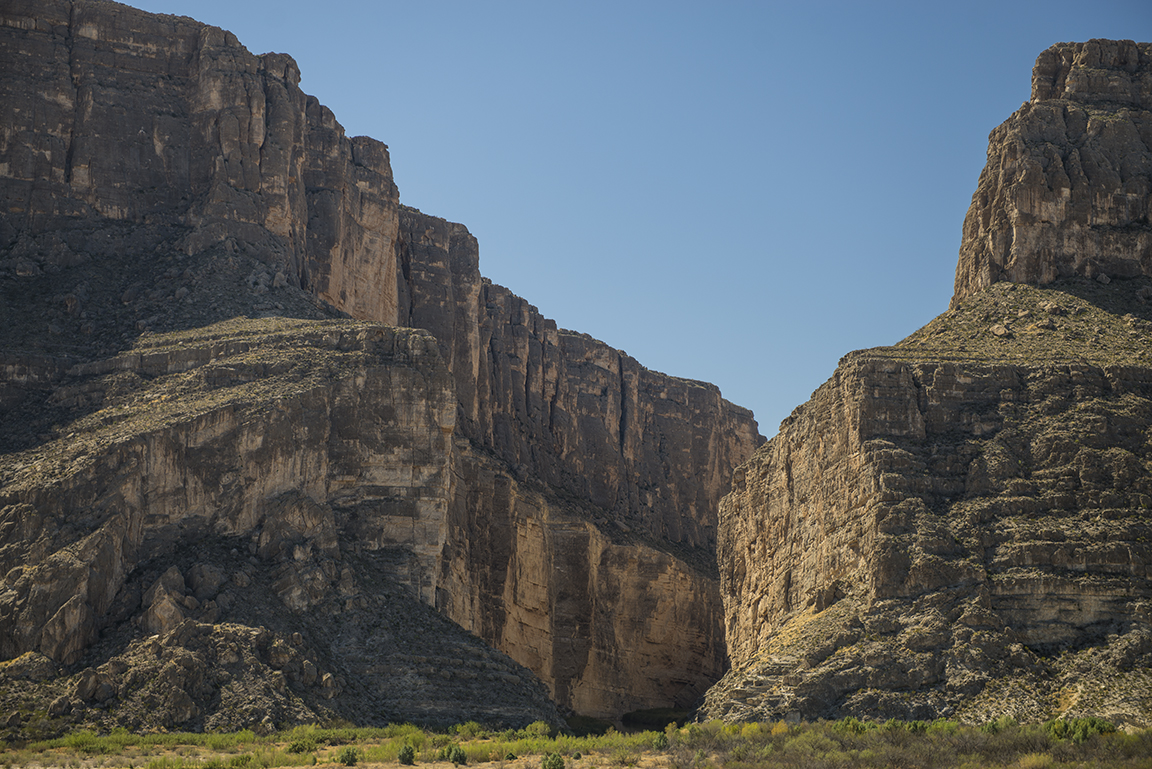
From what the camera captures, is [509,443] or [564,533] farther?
[509,443]

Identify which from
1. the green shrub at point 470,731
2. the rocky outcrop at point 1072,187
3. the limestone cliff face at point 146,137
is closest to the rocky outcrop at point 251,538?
the green shrub at point 470,731

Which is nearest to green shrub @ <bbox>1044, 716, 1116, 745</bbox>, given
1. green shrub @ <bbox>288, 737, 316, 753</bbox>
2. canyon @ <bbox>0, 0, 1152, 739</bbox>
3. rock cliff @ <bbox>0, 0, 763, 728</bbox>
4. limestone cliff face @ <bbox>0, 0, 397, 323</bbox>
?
canyon @ <bbox>0, 0, 1152, 739</bbox>

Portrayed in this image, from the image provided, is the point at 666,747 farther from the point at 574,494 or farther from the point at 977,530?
the point at 574,494

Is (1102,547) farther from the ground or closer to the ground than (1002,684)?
farther from the ground

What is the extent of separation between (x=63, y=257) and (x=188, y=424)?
23.4 metres

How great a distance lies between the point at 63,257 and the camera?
9775 centimetres

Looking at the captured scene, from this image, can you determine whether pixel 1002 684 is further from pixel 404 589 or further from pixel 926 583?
pixel 404 589

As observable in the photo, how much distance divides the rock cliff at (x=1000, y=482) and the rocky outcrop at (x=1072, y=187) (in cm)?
13

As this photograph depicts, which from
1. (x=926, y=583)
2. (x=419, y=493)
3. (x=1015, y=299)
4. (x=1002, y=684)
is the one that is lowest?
(x=1002, y=684)

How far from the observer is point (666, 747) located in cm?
6625

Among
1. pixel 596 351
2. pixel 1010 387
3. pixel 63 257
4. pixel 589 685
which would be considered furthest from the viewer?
pixel 596 351

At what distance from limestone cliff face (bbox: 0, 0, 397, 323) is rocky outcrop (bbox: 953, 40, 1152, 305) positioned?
1704 inches

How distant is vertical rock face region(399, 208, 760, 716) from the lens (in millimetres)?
112188

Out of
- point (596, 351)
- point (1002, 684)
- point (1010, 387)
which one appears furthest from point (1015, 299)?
point (596, 351)
